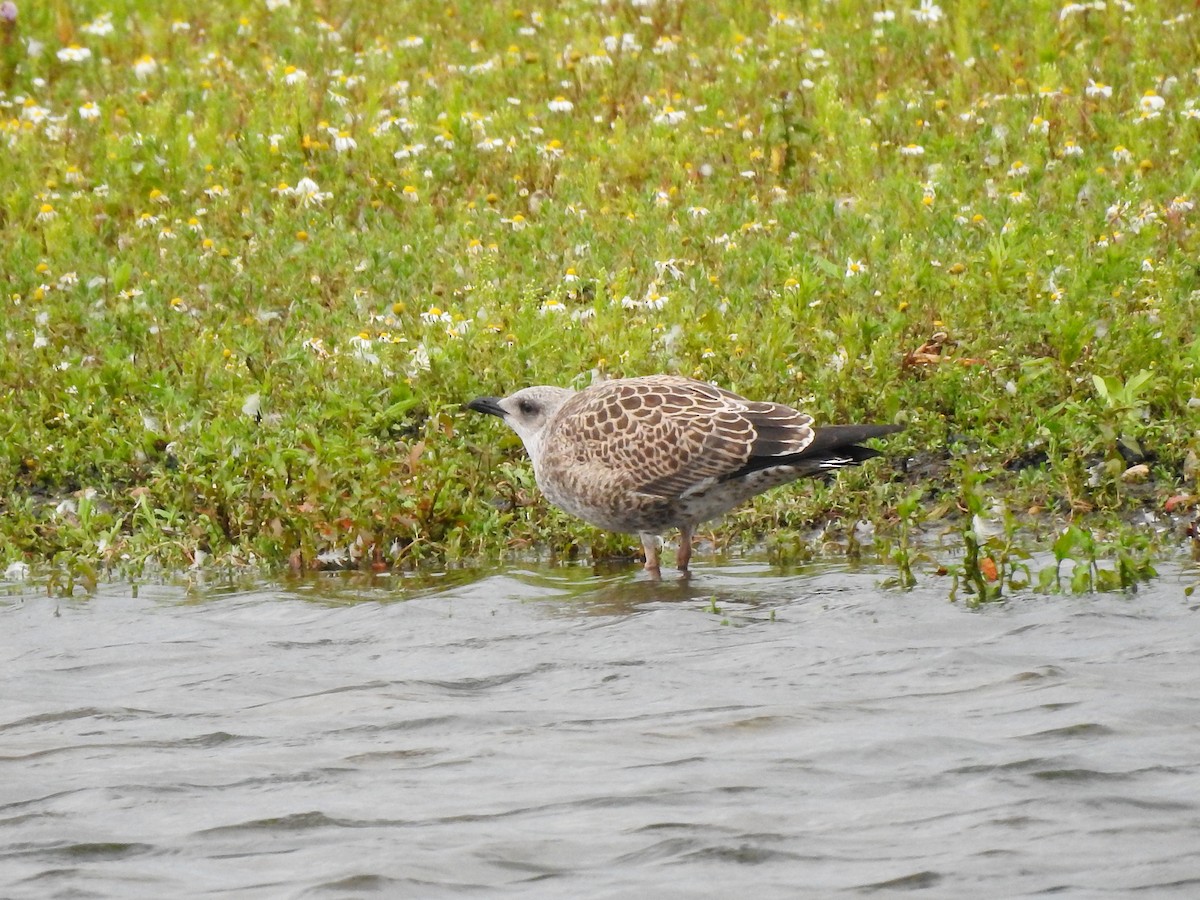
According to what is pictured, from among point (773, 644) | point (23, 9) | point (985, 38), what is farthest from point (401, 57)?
point (773, 644)

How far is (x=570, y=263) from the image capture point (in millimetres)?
12523

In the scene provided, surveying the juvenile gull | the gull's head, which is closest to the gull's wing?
the juvenile gull

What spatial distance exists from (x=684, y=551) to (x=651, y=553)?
17 cm

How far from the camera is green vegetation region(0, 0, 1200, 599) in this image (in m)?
9.76

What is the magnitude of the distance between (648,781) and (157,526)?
4531 mm

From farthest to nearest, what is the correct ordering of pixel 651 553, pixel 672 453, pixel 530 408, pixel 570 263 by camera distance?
1. pixel 570 263
2. pixel 530 408
3. pixel 651 553
4. pixel 672 453

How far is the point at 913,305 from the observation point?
36.6ft

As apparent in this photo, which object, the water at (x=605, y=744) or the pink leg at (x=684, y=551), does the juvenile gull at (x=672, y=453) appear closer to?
the pink leg at (x=684, y=551)

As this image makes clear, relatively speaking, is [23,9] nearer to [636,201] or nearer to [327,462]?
[636,201]

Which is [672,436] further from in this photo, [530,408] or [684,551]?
[530,408]

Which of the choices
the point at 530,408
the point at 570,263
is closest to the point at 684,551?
the point at 530,408

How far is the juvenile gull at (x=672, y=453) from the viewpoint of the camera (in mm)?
8984

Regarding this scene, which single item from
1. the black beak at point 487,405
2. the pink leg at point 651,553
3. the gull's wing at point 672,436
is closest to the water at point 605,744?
the pink leg at point 651,553

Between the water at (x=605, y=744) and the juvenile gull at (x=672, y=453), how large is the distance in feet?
1.60
